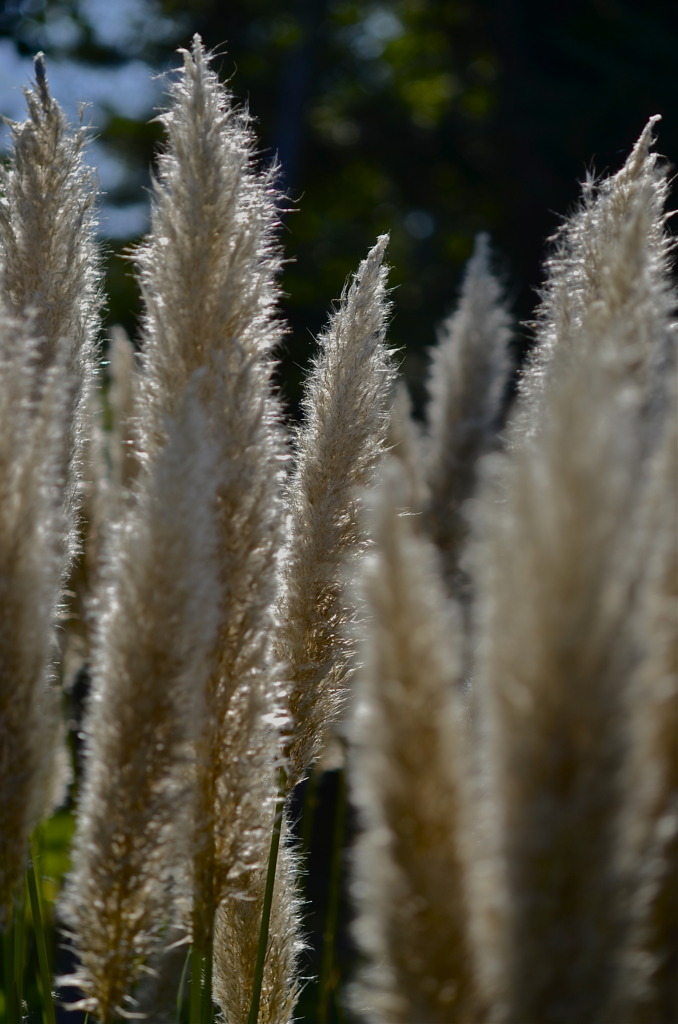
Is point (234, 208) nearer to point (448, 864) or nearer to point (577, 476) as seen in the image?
point (577, 476)

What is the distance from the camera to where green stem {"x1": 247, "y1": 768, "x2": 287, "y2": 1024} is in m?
1.93

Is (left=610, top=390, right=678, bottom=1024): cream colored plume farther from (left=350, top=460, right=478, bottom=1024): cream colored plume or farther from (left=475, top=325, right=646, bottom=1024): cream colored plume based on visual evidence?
(left=350, top=460, right=478, bottom=1024): cream colored plume

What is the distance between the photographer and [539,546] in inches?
40.2

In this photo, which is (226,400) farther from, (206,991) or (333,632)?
(206,991)

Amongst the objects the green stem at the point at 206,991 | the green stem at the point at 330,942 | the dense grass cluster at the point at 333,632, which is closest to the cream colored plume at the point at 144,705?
the dense grass cluster at the point at 333,632

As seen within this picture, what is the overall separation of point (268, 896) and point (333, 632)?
1.70ft

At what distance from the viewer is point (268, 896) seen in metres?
1.97

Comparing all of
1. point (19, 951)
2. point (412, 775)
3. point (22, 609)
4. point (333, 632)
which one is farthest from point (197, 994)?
point (412, 775)

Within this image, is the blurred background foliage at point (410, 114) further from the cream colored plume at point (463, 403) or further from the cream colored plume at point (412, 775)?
the cream colored plume at point (412, 775)

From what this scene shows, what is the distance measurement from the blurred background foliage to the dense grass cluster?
595 cm

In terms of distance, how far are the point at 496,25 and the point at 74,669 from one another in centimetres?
857

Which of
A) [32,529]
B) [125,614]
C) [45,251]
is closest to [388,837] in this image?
[125,614]

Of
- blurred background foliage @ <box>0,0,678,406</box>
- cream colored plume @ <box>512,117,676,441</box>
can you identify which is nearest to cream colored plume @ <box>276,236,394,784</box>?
cream colored plume @ <box>512,117,676,441</box>

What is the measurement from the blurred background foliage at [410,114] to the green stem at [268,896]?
6.28 metres
